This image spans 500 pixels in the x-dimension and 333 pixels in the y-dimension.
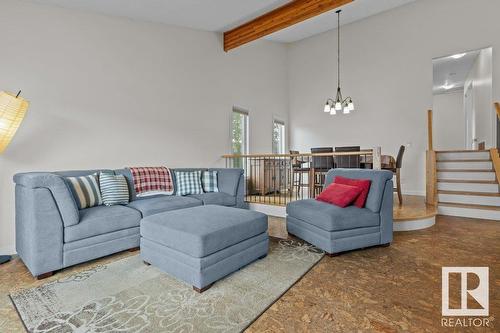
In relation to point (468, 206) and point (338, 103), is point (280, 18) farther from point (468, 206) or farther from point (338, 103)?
point (468, 206)

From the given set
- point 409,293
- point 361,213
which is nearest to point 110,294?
point 409,293

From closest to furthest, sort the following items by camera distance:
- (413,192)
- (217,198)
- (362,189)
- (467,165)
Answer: (362,189) < (217,198) < (467,165) < (413,192)

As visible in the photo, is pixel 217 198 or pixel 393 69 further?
pixel 393 69

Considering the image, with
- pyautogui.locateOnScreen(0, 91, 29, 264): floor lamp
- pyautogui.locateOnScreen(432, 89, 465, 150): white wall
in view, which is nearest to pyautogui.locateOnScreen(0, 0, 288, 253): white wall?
pyautogui.locateOnScreen(0, 91, 29, 264): floor lamp

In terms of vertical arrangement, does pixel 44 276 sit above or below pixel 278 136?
below

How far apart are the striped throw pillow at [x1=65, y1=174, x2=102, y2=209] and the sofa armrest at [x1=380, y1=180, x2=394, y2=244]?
3.16 m

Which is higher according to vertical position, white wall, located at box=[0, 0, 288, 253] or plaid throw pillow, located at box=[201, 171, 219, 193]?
white wall, located at box=[0, 0, 288, 253]

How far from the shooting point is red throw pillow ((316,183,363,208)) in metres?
2.93

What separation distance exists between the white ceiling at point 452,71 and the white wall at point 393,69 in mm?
573

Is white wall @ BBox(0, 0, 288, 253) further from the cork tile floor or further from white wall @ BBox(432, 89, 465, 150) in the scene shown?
white wall @ BBox(432, 89, 465, 150)

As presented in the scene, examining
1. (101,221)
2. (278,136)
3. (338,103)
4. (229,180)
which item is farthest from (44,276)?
(278,136)

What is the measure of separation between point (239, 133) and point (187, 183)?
2.28 metres

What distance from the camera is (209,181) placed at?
13.9ft

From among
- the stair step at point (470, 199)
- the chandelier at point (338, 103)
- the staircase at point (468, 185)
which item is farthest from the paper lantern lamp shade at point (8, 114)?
the stair step at point (470, 199)
